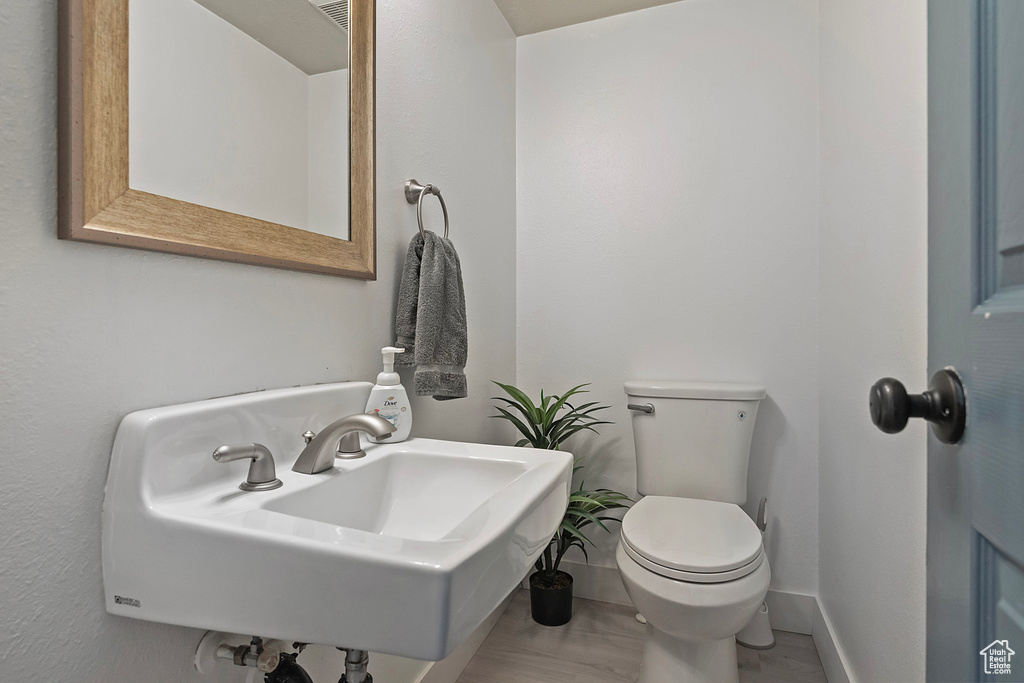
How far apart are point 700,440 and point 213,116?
1.54 metres

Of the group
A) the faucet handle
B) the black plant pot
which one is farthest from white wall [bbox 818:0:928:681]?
the faucet handle

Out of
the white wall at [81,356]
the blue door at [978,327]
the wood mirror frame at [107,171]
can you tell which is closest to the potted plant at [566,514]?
the white wall at [81,356]

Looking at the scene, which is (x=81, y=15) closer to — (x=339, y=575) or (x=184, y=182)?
(x=184, y=182)

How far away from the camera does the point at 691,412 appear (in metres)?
1.67

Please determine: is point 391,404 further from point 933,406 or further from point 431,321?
point 933,406

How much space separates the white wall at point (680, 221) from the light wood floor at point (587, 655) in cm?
22

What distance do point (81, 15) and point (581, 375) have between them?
1.67 meters

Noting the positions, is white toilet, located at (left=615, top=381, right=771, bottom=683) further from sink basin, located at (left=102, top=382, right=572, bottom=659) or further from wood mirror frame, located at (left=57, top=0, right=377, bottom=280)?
wood mirror frame, located at (left=57, top=0, right=377, bottom=280)

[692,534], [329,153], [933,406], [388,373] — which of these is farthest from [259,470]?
[692,534]

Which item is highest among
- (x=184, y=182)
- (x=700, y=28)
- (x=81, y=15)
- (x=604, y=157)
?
(x=700, y=28)

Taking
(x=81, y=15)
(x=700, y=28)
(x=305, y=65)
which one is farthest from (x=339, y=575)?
(x=700, y=28)

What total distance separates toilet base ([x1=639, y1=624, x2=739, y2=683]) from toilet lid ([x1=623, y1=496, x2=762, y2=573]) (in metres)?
0.24

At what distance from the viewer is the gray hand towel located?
1149mm

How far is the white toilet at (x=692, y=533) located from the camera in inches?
45.3
